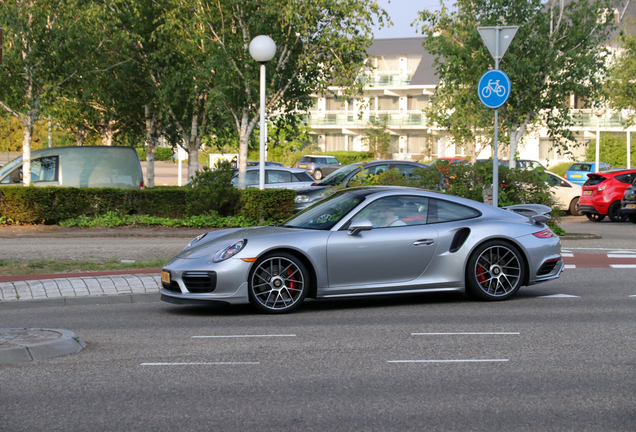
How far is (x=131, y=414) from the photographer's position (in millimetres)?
4707

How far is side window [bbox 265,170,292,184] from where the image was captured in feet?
79.8

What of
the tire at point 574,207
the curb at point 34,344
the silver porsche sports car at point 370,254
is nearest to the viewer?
the curb at point 34,344

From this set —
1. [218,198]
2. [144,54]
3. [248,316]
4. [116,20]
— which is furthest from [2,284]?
[144,54]

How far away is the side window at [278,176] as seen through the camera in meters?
24.3

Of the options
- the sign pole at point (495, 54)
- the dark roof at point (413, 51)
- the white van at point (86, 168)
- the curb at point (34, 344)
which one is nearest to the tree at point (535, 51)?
the sign pole at point (495, 54)

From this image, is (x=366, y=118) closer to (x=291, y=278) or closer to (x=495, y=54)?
(x=495, y=54)

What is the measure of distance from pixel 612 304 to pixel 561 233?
8635 mm

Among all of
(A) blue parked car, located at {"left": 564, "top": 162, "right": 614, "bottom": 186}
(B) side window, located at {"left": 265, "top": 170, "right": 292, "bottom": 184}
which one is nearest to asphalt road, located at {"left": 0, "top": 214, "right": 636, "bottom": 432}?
(B) side window, located at {"left": 265, "top": 170, "right": 292, "bottom": 184}

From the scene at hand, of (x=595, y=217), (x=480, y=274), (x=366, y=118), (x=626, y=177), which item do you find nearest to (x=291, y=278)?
(x=480, y=274)

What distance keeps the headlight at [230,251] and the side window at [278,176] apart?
1613cm

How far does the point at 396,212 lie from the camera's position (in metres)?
8.77

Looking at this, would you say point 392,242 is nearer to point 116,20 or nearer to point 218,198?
point 218,198

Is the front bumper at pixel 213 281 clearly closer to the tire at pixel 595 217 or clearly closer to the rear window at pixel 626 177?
the rear window at pixel 626 177

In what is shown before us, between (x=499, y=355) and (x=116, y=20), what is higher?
(x=116, y=20)
